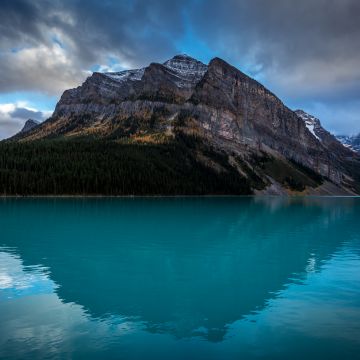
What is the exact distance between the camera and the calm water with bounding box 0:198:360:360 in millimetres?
19969

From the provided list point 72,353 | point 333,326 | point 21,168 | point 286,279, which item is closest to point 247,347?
point 333,326

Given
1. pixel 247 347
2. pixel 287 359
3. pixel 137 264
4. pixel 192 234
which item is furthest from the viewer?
pixel 192 234

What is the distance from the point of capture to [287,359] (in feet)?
61.3

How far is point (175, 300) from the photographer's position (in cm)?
2752

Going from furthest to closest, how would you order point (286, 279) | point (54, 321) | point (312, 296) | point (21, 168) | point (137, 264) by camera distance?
point (21, 168)
point (137, 264)
point (286, 279)
point (312, 296)
point (54, 321)

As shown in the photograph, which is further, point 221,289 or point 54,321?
point 221,289

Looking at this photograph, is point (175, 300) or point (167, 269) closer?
point (175, 300)

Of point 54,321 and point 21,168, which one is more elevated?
point 21,168

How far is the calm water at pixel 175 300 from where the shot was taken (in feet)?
65.5

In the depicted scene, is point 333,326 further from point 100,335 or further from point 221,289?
point 100,335

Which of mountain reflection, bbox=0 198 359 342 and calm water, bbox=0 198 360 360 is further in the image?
mountain reflection, bbox=0 198 359 342

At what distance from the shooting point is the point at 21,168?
655 ft

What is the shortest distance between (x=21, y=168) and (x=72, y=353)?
639ft

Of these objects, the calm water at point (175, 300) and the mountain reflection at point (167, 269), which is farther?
the mountain reflection at point (167, 269)
